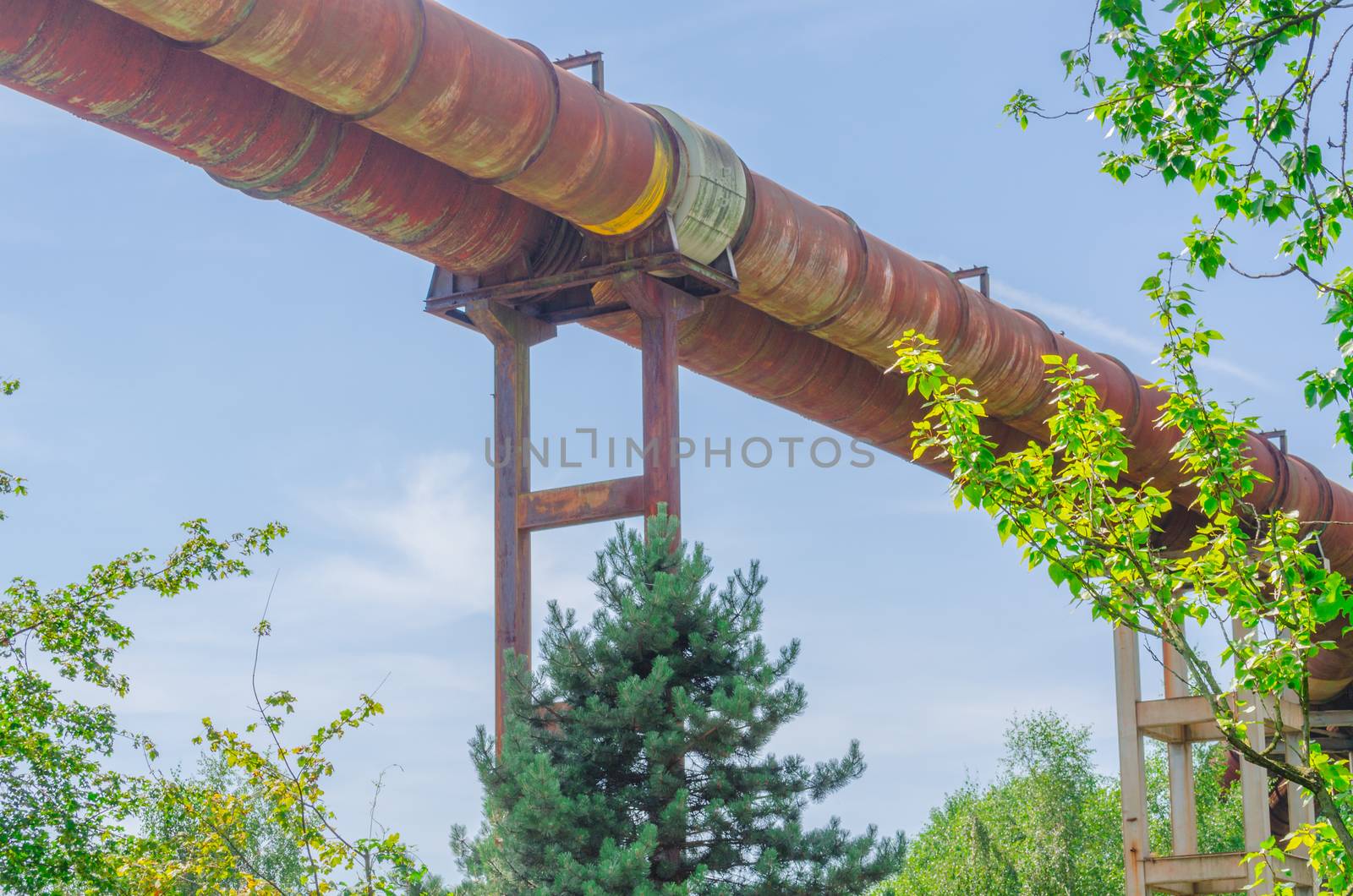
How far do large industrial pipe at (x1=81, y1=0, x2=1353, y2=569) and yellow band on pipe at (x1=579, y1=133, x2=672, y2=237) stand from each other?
0.01 m

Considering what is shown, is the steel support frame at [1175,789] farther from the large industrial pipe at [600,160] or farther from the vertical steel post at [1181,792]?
the large industrial pipe at [600,160]

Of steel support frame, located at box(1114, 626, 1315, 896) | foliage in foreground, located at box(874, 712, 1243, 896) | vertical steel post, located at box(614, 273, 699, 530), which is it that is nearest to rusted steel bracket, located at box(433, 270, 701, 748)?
vertical steel post, located at box(614, 273, 699, 530)

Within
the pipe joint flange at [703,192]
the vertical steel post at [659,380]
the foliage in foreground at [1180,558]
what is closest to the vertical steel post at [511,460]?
the vertical steel post at [659,380]

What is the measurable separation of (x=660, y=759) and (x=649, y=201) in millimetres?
4092

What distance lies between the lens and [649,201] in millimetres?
12742

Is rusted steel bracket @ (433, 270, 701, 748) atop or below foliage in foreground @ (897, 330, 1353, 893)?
atop

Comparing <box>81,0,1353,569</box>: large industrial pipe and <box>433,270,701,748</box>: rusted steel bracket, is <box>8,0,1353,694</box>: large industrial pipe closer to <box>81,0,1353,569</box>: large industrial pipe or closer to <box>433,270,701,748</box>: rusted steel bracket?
<box>81,0,1353,569</box>: large industrial pipe

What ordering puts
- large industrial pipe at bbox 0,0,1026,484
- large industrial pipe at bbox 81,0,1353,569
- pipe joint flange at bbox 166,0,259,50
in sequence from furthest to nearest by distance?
large industrial pipe at bbox 81,0,1353,569 < large industrial pipe at bbox 0,0,1026,484 < pipe joint flange at bbox 166,0,259,50

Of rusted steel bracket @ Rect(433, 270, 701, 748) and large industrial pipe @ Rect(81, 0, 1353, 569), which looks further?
rusted steel bracket @ Rect(433, 270, 701, 748)

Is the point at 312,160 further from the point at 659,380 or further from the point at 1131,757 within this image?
the point at 1131,757

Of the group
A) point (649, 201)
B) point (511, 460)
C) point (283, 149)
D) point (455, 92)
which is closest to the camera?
point (455, 92)

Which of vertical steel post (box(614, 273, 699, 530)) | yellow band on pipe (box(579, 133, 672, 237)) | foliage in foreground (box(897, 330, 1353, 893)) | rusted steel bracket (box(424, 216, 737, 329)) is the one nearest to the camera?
foliage in foreground (box(897, 330, 1353, 893))

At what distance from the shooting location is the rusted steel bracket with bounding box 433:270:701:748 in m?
12.9

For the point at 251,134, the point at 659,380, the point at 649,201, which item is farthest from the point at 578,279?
the point at 251,134
